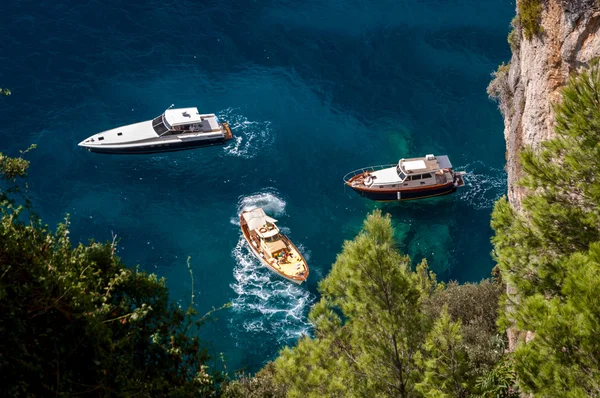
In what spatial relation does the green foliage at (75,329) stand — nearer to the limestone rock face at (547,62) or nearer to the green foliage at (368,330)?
the green foliage at (368,330)

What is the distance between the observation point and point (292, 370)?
18.2 metres

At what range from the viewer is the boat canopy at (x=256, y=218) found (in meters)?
46.8

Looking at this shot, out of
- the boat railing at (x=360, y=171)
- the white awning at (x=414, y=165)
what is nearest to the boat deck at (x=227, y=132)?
the boat railing at (x=360, y=171)

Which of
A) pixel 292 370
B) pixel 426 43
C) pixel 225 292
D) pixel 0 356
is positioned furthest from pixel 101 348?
pixel 426 43

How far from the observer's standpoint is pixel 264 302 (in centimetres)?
4350

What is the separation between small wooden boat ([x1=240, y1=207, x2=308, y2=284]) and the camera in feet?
147

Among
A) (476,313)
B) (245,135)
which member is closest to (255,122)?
(245,135)

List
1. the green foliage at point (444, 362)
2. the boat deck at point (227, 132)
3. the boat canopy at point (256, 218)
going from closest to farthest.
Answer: the green foliage at point (444, 362) < the boat canopy at point (256, 218) < the boat deck at point (227, 132)

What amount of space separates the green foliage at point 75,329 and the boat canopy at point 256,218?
30437 mm

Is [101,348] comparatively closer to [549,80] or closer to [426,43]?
[549,80]

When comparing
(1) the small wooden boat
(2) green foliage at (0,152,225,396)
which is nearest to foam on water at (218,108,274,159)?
(1) the small wooden boat

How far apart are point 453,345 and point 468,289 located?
15.0 m

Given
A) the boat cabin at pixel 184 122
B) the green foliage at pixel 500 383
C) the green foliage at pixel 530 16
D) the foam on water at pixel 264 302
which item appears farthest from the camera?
the boat cabin at pixel 184 122

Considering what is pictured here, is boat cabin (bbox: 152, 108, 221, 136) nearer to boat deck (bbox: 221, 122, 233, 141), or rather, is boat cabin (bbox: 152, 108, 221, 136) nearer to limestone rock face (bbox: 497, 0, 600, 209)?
boat deck (bbox: 221, 122, 233, 141)
